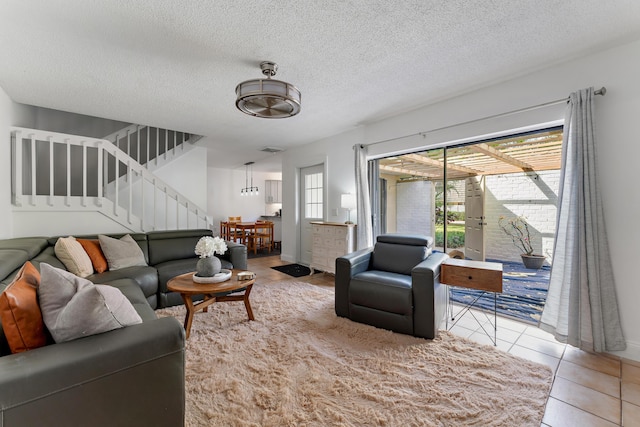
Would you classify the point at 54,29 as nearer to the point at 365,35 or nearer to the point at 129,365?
the point at 365,35

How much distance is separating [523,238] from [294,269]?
11.5ft

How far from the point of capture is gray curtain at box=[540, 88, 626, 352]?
6.99ft

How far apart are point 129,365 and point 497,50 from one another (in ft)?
10.5

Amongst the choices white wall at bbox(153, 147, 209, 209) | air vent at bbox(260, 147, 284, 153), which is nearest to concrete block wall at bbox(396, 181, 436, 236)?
air vent at bbox(260, 147, 284, 153)

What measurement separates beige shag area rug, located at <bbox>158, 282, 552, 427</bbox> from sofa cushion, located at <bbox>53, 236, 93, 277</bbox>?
4.10 feet

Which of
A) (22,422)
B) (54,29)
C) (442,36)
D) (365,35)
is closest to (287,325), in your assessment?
(22,422)

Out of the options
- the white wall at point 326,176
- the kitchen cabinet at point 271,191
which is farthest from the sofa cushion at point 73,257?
the kitchen cabinet at point 271,191

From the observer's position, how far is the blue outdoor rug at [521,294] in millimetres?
2871

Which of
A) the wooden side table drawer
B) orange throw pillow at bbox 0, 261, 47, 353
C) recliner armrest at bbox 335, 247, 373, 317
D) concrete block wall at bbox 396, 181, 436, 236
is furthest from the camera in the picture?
concrete block wall at bbox 396, 181, 436, 236

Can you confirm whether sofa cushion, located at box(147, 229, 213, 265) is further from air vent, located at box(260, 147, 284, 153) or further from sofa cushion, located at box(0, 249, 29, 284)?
air vent, located at box(260, 147, 284, 153)

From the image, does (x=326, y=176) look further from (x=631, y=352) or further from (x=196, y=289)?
(x=631, y=352)

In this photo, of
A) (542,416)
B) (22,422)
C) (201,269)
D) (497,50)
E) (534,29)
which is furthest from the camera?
Result: (201,269)

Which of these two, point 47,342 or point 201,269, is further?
point 201,269

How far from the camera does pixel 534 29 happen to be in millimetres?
1962
